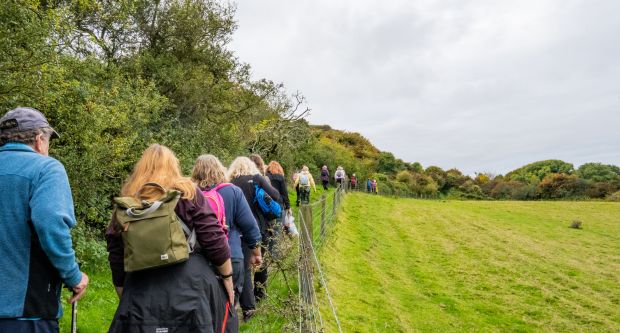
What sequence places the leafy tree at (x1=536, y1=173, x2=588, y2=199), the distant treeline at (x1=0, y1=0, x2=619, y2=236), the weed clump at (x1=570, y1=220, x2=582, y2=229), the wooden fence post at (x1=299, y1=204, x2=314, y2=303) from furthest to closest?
1. the leafy tree at (x1=536, y1=173, x2=588, y2=199)
2. the weed clump at (x1=570, y1=220, x2=582, y2=229)
3. the distant treeline at (x1=0, y1=0, x2=619, y2=236)
4. the wooden fence post at (x1=299, y1=204, x2=314, y2=303)

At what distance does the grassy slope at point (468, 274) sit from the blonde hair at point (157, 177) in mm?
5552

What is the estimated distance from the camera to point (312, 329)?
543 cm

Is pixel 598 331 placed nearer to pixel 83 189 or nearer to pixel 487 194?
pixel 83 189

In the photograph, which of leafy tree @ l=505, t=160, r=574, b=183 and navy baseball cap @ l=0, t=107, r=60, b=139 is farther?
leafy tree @ l=505, t=160, r=574, b=183

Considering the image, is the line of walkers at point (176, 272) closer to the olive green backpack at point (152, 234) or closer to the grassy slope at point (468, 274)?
the olive green backpack at point (152, 234)

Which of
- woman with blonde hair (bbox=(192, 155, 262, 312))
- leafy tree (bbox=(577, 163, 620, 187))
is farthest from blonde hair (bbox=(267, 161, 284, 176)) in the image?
leafy tree (bbox=(577, 163, 620, 187))

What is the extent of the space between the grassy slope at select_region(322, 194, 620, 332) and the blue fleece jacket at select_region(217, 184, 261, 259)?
4.02 meters

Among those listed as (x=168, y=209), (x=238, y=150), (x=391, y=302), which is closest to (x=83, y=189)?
(x=168, y=209)

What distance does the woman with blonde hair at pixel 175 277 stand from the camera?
2.75 meters

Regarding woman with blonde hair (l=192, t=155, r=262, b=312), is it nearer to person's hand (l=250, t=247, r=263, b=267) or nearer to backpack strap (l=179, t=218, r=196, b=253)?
person's hand (l=250, t=247, r=263, b=267)

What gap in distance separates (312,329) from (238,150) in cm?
1418

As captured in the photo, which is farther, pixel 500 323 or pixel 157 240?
pixel 500 323

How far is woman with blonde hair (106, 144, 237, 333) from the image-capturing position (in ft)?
9.01

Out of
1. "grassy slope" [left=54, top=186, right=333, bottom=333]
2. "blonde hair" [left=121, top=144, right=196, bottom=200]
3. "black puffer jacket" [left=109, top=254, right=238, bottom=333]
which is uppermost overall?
"blonde hair" [left=121, top=144, right=196, bottom=200]
